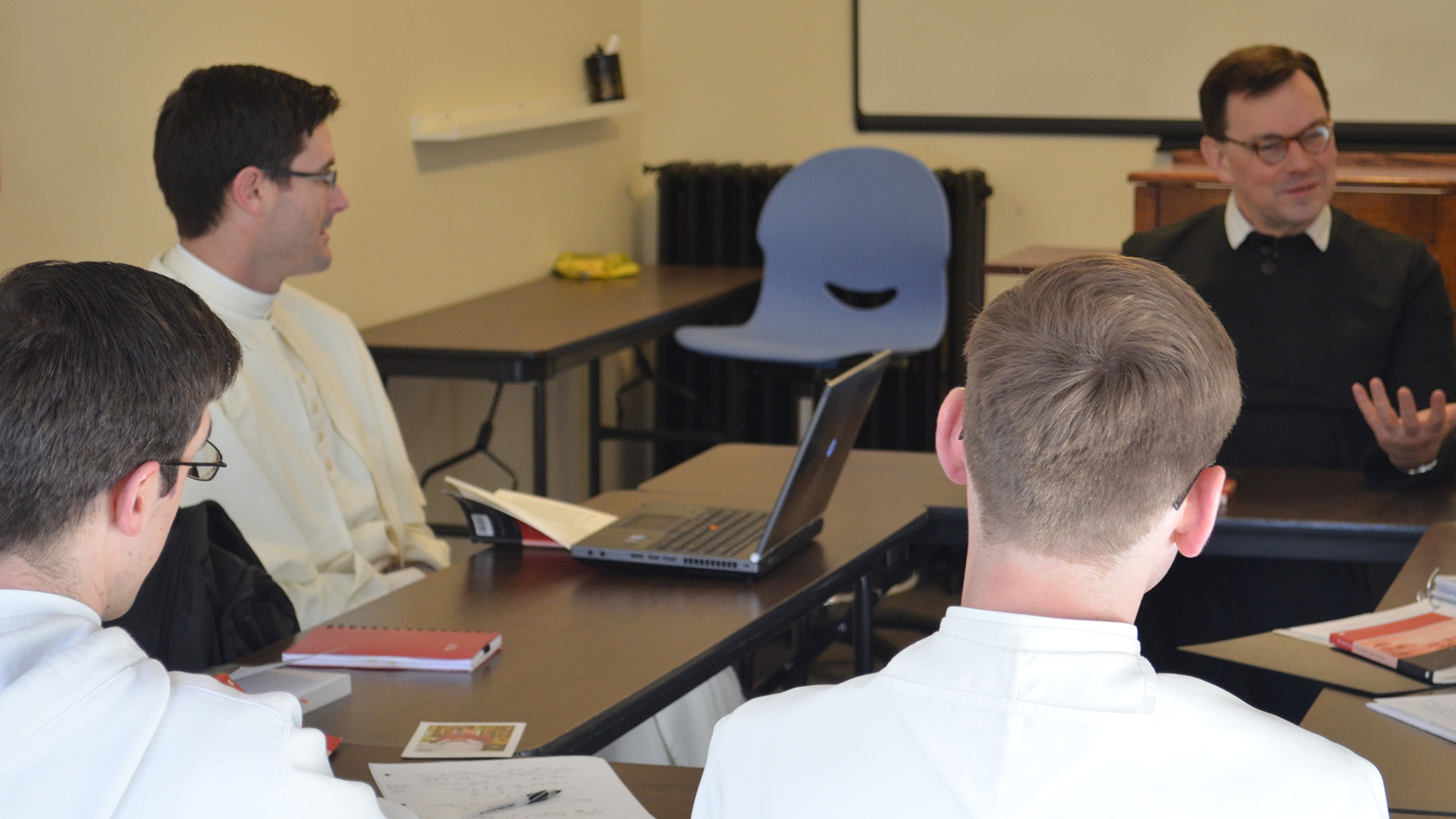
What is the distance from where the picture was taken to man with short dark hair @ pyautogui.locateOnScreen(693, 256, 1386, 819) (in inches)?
35.4

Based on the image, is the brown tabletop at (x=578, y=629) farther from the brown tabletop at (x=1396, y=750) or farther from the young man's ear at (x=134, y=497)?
the brown tabletop at (x=1396, y=750)

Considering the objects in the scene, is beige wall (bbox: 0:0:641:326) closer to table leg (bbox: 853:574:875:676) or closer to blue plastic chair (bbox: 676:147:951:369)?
blue plastic chair (bbox: 676:147:951:369)

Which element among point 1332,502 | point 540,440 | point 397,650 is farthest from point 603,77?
point 397,650

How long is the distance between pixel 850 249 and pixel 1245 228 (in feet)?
6.05

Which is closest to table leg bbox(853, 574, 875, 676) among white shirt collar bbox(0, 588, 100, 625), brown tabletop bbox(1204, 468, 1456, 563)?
brown tabletop bbox(1204, 468, 1456, 563)

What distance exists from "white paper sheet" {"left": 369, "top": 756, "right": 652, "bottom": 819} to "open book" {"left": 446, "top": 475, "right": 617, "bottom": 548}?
73cm

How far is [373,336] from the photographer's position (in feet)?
11.8

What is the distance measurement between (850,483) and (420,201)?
1.86 meters

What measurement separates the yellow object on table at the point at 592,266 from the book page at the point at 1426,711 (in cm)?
341

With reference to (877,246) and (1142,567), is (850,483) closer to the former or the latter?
(1142,567)

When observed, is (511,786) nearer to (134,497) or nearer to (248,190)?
(134,497)

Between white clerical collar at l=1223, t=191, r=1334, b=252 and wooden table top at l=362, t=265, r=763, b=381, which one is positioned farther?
wooden table top at l=362, t=265, r=763, b=381

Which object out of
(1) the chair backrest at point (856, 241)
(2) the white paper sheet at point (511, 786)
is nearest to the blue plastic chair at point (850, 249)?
(1) the chair backrest at point (856, 241)

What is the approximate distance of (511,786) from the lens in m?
1.40
